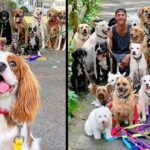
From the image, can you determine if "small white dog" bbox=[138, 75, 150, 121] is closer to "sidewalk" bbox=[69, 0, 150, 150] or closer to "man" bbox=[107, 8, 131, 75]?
"man" bbox=[107, 8, 131, 75]

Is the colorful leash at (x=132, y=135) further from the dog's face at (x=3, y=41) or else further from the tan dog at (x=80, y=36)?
the dog's face at (x=3, y=41)

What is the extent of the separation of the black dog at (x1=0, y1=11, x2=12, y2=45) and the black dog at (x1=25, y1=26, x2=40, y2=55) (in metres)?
0.13

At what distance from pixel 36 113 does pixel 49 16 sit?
0.65m

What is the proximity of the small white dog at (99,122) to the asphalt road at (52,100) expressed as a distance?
7.0 inches

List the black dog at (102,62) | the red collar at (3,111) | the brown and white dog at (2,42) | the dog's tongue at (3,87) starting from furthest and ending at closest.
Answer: the black dog at (102,62)
the brown and white dog at (2,42)
the red collar at (3,111)
the dog's tongue at (3,87)

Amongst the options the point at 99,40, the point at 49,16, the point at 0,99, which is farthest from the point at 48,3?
the point at 0,99

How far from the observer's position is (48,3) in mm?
3684

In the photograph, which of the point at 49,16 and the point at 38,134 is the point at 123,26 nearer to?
the point at 49,16

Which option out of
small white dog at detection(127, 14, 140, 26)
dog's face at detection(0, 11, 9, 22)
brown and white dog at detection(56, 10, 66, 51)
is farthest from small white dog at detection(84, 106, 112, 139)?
dog's face at detection(0, 11, 9, 22)

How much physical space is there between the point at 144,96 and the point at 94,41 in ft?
1.66

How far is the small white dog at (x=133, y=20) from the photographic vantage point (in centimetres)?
368

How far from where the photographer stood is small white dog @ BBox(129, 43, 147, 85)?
12.2 ft

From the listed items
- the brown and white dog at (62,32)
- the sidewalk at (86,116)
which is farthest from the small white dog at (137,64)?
the brown and white dog at (62,32)

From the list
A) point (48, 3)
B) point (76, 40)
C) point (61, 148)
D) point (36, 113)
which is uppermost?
point (48, 3)
